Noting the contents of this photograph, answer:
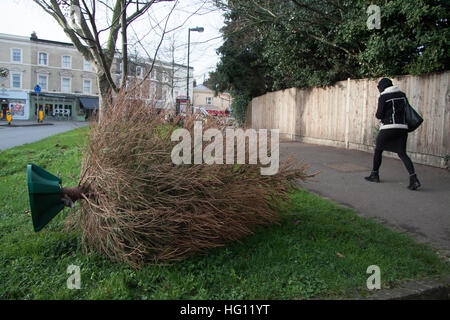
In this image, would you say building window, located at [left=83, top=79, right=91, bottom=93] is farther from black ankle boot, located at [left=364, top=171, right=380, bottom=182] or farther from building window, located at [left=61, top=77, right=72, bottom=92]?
black ankle boot, located at [left=364, top=171, right=380, bottom=182]

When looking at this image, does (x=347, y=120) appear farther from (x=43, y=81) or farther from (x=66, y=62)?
(x=66, y=62)

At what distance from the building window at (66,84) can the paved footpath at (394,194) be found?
151ft

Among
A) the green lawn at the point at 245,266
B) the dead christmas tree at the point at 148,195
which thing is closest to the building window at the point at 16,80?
the green lawn at the point at 245,266

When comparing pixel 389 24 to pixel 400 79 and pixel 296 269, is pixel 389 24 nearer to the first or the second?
pixel 400 79

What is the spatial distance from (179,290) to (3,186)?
5215 millimetres

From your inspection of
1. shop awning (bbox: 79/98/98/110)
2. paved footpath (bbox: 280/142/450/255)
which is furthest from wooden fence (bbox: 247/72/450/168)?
shop awning (bbox: 79/98/98/110)

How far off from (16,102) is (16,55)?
5.99 meters

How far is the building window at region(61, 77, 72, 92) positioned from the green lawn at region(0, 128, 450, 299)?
4808cm

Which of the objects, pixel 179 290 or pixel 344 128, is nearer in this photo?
pixel 179 290

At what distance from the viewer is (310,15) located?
37.9 feet

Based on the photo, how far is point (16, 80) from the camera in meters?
44.6

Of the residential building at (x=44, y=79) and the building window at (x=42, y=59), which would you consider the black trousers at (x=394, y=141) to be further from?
the building window at (x=42, y=59)

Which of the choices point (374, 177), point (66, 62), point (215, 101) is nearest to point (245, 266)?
point (374, 177)
